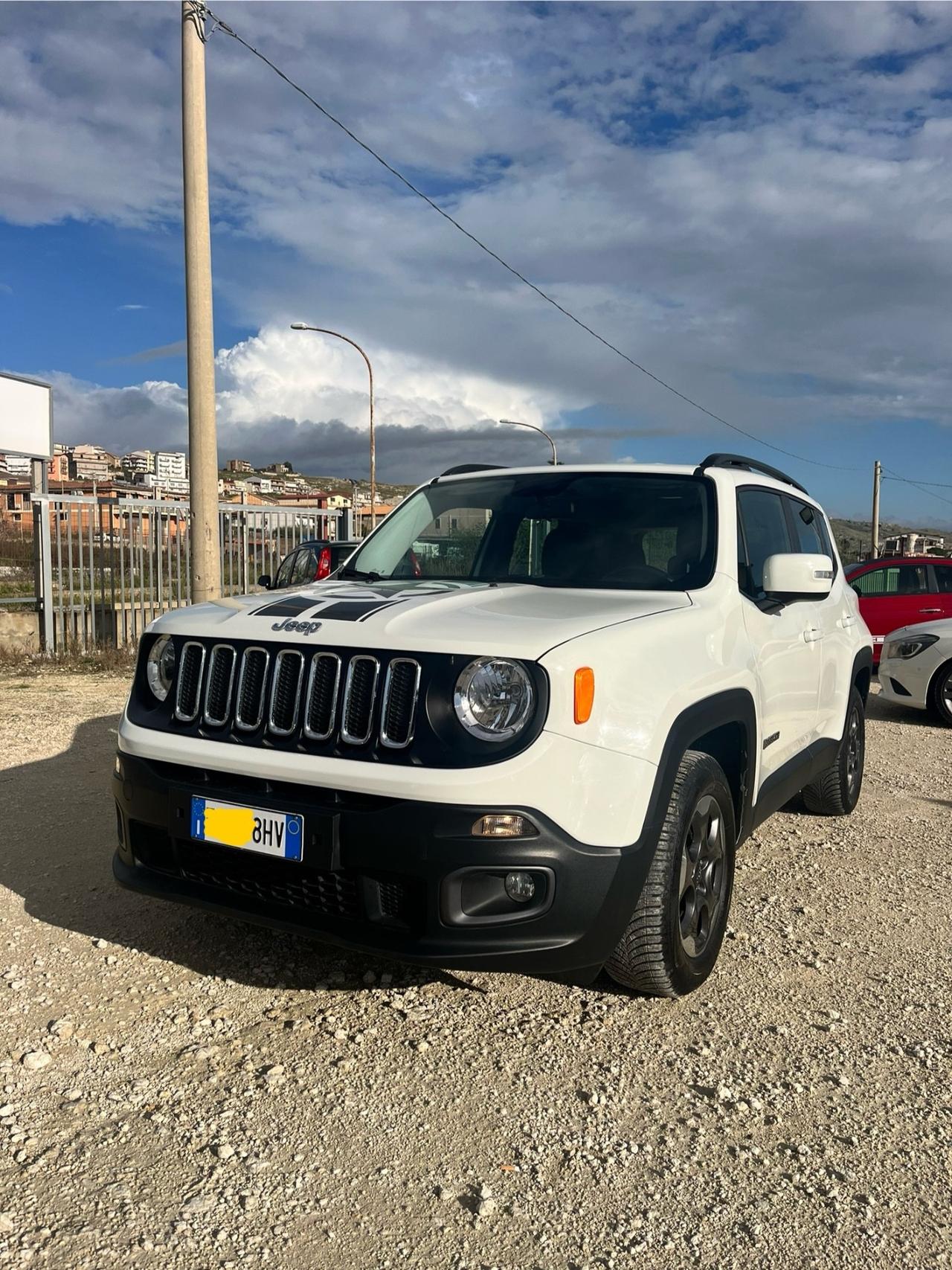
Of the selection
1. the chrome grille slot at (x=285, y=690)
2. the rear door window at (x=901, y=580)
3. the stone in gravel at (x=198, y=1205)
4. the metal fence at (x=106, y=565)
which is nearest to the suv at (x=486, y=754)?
the chrome grille slot at (x=285, y=690)

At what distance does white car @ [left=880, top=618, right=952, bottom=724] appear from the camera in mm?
8695

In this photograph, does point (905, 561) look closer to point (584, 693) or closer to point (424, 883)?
point (584, 693)

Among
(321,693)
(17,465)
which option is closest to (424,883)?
(321,693)

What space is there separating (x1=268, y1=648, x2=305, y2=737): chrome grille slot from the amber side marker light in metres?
0.80

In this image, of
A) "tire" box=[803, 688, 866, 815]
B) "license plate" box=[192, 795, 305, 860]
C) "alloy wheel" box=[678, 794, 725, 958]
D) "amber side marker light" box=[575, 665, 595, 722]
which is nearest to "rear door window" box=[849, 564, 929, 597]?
"tire" box=[803, 688, 866, 815]

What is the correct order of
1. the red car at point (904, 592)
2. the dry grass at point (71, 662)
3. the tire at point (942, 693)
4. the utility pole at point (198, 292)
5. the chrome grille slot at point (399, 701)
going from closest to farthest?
the chrome grille slot at point (399, 701) → the tire at point (942, 693) → the utility pole at point (198, 292) → the dry grass at point (71, 662) → the red car at point (904, 592)

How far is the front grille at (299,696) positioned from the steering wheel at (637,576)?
4.12 feet

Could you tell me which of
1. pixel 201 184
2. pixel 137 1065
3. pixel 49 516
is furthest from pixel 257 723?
pixel 49 516

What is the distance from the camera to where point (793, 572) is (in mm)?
3568

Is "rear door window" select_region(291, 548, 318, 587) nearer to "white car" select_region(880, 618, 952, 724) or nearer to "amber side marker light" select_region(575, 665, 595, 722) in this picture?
"white car" select_region(880, 618, 952, 724)

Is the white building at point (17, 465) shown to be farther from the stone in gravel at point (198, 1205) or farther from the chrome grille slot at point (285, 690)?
the stone in gravel at point (198, 1205)

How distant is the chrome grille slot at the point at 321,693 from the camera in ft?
9.07

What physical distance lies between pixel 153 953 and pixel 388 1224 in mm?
1656

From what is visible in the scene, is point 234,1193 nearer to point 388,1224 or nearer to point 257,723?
point 388,1224
